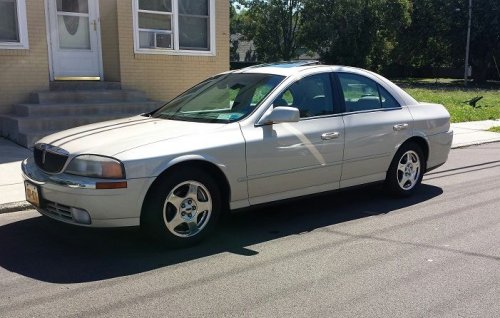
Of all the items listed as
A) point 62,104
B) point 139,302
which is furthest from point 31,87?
point 139,302

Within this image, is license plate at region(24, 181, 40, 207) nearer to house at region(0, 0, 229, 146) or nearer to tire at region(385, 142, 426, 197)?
tire at region(385, 142, 426, 197)

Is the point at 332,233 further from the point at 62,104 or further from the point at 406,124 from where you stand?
the point at 62,104

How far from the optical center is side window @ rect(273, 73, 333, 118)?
5.49 meters

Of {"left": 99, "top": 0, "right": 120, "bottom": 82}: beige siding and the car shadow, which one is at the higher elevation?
{"left": 99, "top": 0, "right": 120, "bottom": 82}: beige siding

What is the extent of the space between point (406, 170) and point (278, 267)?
2818 millimetres

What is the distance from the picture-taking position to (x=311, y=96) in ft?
18.6

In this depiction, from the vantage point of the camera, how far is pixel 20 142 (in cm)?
933

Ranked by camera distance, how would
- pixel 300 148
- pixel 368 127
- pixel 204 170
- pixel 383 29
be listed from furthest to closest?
pixel 383 29 < pixel 368 127 < pixel 300 148 < pixel 204 170

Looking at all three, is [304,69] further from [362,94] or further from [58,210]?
[58,210]

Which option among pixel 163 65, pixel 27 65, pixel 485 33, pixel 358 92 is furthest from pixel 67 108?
pixel 485 33

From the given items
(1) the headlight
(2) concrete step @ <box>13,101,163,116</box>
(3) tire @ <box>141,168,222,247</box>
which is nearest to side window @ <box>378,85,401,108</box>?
(3) tire @ <box>141,168,222,247</box>

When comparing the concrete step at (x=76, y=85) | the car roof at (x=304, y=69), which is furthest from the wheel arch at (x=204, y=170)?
the concrete step at (x=76, y=85)

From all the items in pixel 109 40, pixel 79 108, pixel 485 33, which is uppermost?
pixel 485 33

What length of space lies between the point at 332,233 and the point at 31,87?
7.56m
